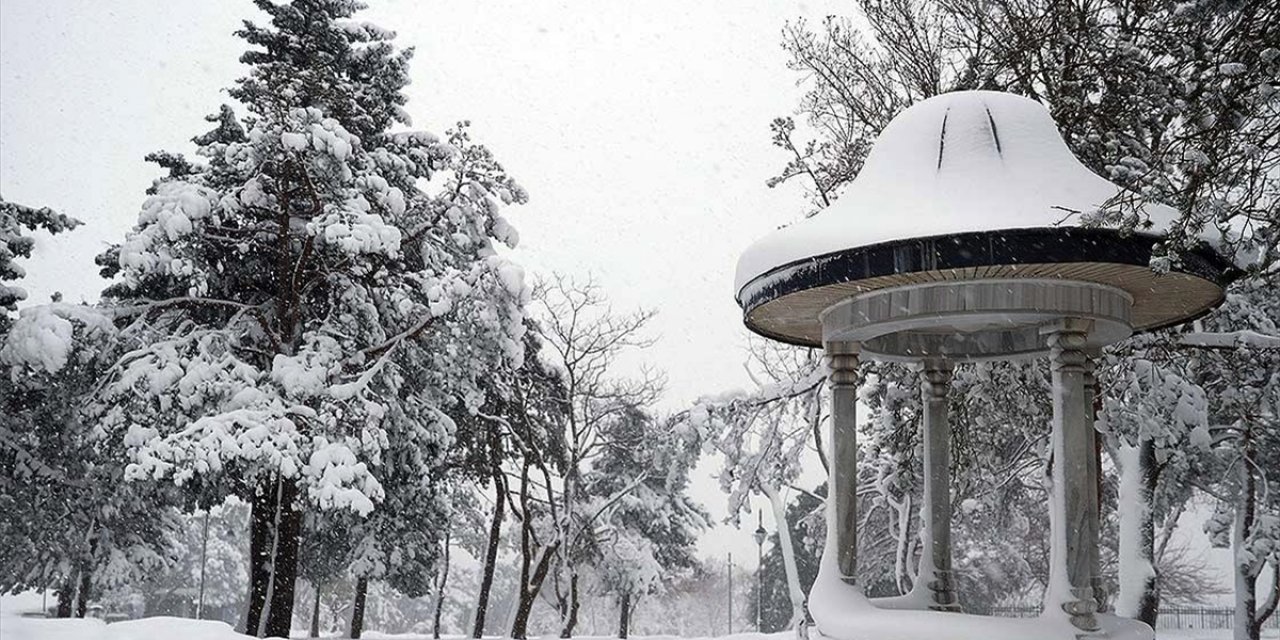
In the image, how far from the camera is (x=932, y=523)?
8625mm

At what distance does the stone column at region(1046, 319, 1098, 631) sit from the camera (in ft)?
19.9

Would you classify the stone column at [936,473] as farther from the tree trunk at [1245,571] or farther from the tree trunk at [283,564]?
the tree trunk at [1245,571]

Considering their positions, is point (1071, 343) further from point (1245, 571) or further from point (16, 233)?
point (16, 233)

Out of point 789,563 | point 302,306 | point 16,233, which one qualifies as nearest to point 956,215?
point 302,306

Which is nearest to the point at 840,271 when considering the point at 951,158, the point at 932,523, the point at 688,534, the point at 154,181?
the point at 951,158

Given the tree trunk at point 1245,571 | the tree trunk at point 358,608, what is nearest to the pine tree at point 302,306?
the tree trunk at point 358,608

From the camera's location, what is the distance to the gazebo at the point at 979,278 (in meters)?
5.90

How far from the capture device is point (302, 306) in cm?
1625

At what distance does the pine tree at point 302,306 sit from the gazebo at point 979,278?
309 inches

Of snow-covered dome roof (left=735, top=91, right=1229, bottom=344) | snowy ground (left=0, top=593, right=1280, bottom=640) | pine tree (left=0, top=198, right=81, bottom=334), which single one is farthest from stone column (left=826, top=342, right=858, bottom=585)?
pine tree (left=0, top=198, right=81, bottom=334)

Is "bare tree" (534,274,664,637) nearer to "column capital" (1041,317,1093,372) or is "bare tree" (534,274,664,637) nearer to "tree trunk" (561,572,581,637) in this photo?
"tree trunk" (561,572,581,637)

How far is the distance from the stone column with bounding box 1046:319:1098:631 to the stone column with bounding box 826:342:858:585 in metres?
1.28

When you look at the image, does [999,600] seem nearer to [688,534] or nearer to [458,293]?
[688,534]

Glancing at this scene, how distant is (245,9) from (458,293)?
10305 mm
